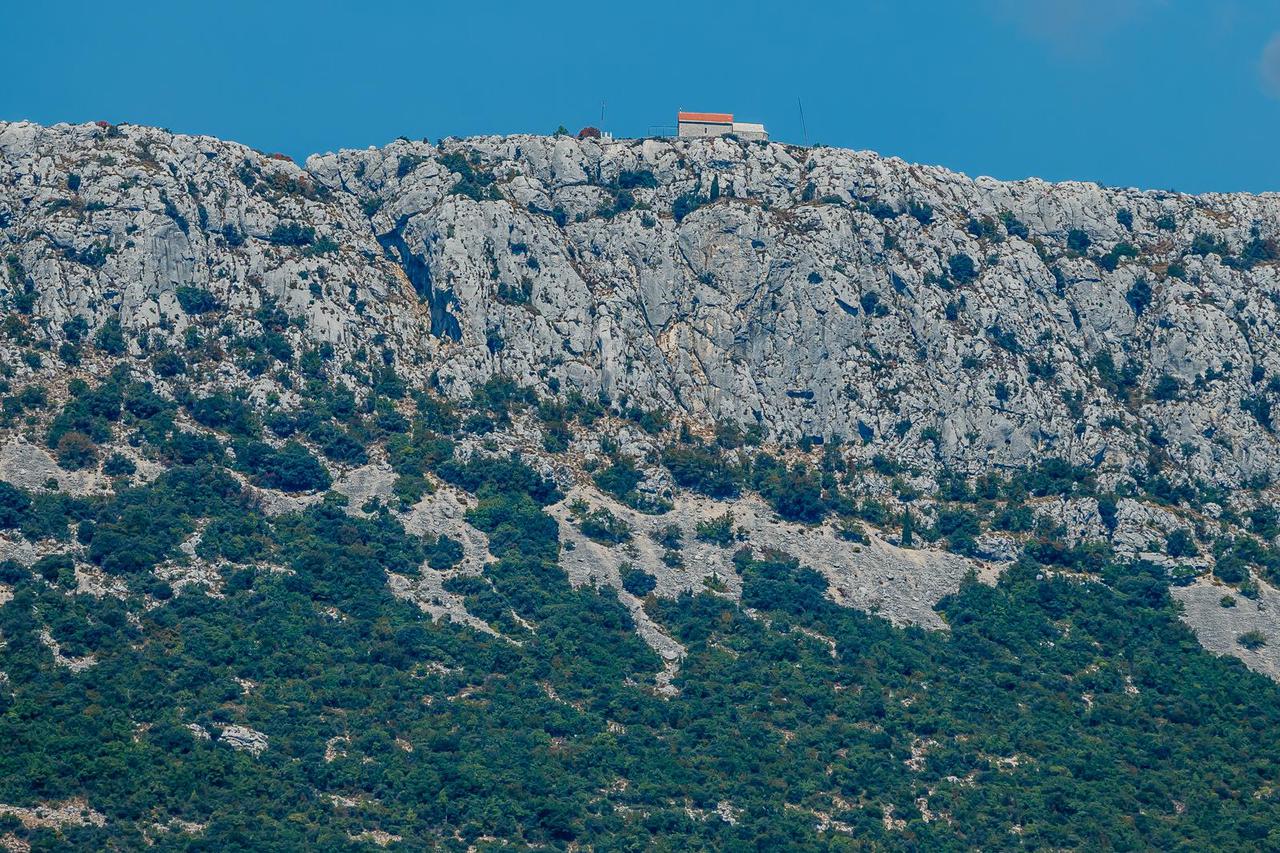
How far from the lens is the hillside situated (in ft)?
433

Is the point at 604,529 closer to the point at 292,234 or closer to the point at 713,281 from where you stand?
the point at 713,281

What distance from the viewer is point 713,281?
175125 millimetres

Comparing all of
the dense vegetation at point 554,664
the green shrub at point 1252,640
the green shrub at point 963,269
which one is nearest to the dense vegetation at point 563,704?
the dense vegetation at point 554,664

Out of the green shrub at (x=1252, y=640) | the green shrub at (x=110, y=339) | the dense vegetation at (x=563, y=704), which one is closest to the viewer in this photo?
the dense vegetation at (x=563, y=704)

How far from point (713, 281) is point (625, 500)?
22.3m

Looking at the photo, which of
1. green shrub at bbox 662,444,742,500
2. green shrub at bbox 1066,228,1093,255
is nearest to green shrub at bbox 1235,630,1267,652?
green shrub at bbox 662,444,742,500

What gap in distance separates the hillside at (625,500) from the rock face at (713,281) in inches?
13.5

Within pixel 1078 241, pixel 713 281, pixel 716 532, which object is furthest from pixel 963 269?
pixel 716 532

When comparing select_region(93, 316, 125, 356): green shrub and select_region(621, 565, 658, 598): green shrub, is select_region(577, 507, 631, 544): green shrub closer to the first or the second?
select_region(621, 565, 658, 598): green shrub

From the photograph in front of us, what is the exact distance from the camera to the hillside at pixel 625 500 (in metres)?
132

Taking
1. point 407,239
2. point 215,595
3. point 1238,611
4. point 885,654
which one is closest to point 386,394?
point 407,239

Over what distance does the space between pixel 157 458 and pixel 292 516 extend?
10.1 meters

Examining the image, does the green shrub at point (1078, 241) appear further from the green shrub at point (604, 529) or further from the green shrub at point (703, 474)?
the green shrub at point (604, 529)

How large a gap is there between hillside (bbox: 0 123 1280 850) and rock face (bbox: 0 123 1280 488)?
0.34 metres
